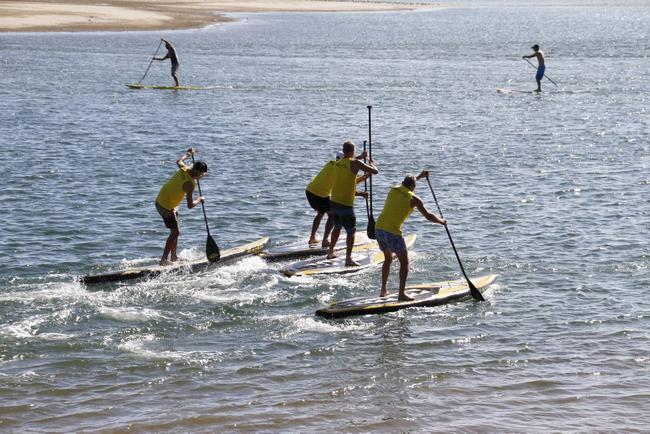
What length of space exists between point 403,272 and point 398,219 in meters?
0.85

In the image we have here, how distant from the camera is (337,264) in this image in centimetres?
1891

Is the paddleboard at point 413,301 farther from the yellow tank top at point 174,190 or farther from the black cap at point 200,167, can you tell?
the yellow tank top at point 174,190

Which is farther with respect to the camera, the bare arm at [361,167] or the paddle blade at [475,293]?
the bare arm at [361,167]

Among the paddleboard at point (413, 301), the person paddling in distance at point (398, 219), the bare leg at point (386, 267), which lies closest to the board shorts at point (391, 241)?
the person paddling in distance at point (398, 219)

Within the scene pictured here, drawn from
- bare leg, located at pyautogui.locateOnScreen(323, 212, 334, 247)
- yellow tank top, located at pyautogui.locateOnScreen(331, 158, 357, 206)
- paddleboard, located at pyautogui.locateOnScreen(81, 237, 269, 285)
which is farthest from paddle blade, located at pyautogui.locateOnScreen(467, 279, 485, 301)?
paddleboard, located at pyautogui.locateOnScreen(81, 237, 269, 285)

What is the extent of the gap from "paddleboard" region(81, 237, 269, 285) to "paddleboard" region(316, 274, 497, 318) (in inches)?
130

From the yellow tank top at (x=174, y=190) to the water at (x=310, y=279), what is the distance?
1.42 meters

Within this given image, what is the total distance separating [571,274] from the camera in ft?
61.9

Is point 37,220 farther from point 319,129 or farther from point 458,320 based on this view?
point 319,129

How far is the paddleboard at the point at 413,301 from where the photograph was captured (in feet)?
52.7

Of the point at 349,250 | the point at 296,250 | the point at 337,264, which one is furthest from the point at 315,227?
the point at 349,250

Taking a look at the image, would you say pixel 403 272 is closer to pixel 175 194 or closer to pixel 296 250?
pixel 296 250

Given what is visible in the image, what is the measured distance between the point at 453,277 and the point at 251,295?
3702 mm

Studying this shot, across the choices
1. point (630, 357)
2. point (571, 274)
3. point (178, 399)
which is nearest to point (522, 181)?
point (571, 274)
